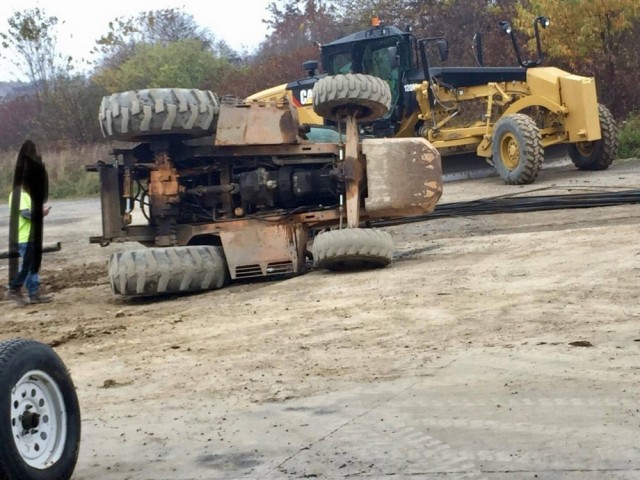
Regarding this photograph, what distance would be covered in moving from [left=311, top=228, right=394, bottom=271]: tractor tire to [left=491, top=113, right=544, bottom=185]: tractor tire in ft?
25.8

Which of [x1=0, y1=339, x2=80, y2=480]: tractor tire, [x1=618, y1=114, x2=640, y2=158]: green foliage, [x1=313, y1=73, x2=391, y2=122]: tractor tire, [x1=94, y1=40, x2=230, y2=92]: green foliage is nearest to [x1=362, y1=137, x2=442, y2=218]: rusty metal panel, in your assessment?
[x1=313, y1=73, x2=391, y2=122]: tractor tire

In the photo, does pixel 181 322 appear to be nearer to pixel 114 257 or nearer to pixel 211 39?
pixel 114 257

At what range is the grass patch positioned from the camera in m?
32.8

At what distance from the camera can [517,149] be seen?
19562 mm

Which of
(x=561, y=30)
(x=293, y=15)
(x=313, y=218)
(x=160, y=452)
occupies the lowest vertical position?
(x=160, y=452)

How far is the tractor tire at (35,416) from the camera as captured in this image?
192 inches

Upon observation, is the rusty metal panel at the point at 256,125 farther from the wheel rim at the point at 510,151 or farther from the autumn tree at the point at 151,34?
the autumn tree at the point at 151,34

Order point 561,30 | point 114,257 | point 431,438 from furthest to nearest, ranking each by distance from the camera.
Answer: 1. point 561,30
2. point 114,257
3. point 431,438

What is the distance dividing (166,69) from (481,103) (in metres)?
25.9

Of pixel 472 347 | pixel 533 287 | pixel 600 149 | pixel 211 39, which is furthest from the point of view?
pixel 211 39

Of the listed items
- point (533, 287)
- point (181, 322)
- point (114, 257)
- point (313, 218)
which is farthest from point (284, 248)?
point (533, 287)

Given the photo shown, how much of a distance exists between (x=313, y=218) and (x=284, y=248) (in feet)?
1.69

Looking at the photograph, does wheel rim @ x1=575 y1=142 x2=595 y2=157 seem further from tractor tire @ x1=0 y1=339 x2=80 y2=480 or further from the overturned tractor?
tractor tire @ x1=0 y1=339 x2=80 y2=480

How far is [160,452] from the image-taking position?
19.0 ft
